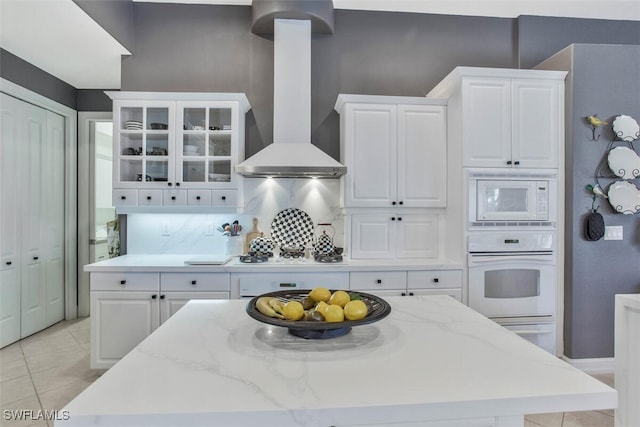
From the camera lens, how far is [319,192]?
3301 millimetres

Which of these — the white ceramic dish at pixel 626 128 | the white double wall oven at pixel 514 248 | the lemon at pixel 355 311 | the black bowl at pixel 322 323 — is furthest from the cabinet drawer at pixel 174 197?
the white ceramic dish at pixel 626 128

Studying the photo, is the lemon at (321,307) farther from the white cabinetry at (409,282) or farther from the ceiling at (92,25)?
the ceiling at (92,25)

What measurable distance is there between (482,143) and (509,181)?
1.23 ft

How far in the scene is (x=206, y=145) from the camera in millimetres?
2979

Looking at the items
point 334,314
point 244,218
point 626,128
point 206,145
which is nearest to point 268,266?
point 244,218

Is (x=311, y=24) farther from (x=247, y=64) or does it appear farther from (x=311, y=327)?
(x=311, y=327)

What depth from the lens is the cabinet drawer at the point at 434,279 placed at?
107 inches

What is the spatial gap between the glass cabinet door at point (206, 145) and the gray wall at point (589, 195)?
2859 millimetres

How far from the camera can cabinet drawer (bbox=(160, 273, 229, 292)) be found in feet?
8.60

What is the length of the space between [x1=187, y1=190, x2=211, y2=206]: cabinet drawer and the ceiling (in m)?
1.48

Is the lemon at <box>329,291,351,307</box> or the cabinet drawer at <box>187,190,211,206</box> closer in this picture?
the lemon at <box>329,291,351,307</box>

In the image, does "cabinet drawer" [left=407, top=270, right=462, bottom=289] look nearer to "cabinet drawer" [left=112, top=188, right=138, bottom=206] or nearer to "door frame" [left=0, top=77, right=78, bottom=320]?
"cabinet drawer" [left=112, top=188, right=138, bottom=206]

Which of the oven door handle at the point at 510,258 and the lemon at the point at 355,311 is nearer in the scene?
the lemon at the point at 355,311

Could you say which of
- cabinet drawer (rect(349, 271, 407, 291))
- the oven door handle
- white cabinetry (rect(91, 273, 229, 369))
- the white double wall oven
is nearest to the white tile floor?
white cabinetry (rect(91, 273, 229, 369))
